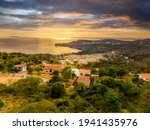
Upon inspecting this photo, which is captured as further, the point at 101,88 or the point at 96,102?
the point at 101,88

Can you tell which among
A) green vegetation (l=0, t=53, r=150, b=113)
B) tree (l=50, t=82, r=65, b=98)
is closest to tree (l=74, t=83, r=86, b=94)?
green vegetation (l=0, t=53, r=150, b=113)

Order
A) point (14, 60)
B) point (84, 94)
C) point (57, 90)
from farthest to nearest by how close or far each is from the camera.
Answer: point (57, 90) < point (14, 60) < point (84, 94)

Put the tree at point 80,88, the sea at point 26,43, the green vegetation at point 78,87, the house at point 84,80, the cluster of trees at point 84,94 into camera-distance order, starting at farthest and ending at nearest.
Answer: the house at point 84,80 → the tree at point 80,88 → the green vegetation at point 78,87 → the cluster of trees at point 84,94 → the sea at point 26,43

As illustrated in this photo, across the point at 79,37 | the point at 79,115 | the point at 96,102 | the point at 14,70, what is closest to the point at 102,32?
the point at 79,37

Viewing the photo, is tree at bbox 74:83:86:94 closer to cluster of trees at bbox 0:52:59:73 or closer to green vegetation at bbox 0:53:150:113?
green vegetation at bbox 0:53:150:113

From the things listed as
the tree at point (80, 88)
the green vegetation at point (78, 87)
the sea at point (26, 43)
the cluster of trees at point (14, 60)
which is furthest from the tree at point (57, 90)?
the sea at point (26, 43)

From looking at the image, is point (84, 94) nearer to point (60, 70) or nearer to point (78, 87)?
point (78, 87)

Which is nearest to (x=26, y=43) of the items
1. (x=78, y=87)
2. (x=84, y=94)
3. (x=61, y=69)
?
(x=84, y=94)

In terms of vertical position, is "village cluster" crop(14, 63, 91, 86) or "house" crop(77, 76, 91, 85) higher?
"village cluster" crop(14, 63, 91, 86)

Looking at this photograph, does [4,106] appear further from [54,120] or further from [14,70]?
[54,120]

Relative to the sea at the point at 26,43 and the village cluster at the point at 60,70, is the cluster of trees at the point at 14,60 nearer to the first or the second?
the village cluster at the point at 60,70

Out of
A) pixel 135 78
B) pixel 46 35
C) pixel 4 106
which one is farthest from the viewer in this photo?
pixel 135 78
